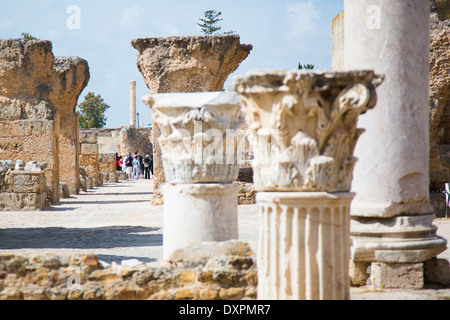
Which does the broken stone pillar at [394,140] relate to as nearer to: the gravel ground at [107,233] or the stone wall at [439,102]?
the gravel ground at [107,233]

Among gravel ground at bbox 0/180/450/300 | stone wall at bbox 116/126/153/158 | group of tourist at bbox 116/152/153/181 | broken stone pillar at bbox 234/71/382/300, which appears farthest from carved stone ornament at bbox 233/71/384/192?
stone wall at bbox 116/126/153/158

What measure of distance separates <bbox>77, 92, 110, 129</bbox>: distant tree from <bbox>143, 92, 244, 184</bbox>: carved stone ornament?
5706 cm

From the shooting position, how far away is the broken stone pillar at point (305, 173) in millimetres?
3502

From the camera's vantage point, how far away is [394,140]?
5.44m

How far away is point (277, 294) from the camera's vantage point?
3672 millimetres

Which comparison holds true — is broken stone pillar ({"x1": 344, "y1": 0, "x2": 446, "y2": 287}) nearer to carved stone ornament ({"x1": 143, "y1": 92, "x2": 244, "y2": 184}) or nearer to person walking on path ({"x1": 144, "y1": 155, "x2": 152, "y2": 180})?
carved stone ornament ({"x1": 143, "y1": 92, "x2": 244, "y2": 184})

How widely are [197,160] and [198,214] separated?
489 mm

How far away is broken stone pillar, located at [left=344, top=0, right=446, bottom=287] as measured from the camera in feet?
17.9

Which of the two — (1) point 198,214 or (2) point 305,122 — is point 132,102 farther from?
(2) point 305,122

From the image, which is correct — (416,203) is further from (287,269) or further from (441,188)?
(441,188)

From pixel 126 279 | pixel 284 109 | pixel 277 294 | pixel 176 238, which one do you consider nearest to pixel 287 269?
pixel 277 294

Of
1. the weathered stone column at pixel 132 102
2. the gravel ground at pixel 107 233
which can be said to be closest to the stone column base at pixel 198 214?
the gravel ground at pixel 107 233

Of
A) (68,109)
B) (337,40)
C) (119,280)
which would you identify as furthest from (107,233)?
(68,109)
